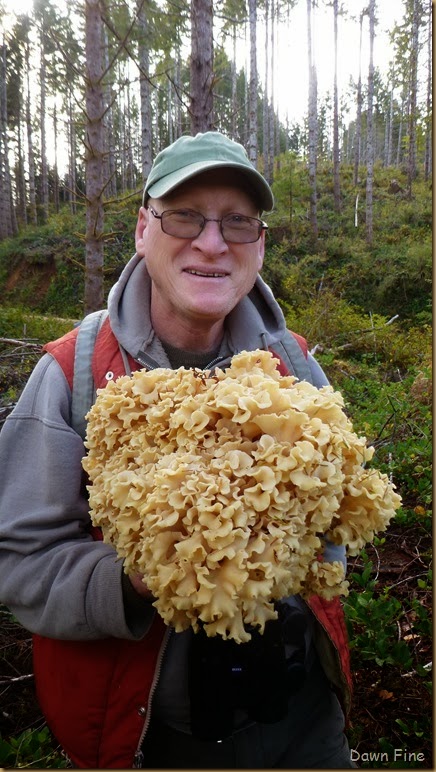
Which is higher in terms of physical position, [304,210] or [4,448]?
[304,210]

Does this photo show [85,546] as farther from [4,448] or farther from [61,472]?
[4,448]

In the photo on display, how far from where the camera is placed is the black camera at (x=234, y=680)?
1870 mm

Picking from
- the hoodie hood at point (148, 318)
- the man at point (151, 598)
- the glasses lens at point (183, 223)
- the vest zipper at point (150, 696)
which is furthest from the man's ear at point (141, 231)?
the vest zipper at point (150, 696)

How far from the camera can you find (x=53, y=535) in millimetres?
1955

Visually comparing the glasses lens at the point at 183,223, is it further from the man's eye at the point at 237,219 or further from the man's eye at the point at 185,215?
the man's eye at the point at 237,219

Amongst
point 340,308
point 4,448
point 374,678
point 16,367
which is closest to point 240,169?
point 4,448

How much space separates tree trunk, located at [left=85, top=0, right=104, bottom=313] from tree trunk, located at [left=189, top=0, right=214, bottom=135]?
1.76m

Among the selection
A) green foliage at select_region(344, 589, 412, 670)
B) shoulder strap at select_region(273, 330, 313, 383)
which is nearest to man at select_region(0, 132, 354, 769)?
shoulder strap at select_region(273, 330, 313, 383)

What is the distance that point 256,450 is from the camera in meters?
1.54

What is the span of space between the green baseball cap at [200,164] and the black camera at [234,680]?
1.86 meters

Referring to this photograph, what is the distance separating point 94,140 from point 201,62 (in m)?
2.29

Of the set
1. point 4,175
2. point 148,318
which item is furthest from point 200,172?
point 4,175

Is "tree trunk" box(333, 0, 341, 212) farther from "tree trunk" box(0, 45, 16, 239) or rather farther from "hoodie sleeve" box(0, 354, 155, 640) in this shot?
"hoodie sleeve" box(0, 354, 155, 640)

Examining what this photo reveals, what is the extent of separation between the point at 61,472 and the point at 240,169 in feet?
5.10
